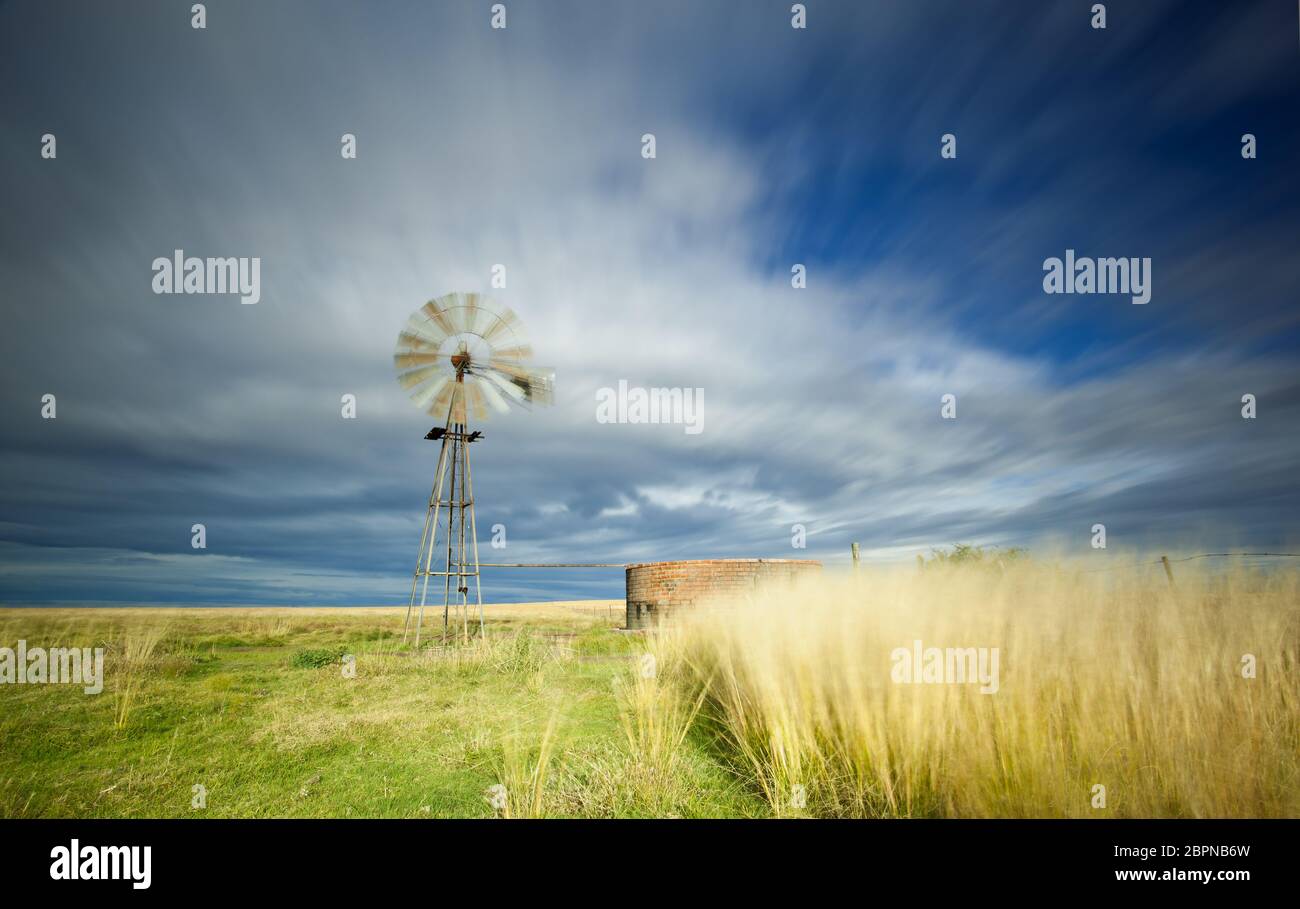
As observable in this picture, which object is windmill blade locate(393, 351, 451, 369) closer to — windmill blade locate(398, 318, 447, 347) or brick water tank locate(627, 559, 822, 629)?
windmill blade locate(398, 318, 447, 347)

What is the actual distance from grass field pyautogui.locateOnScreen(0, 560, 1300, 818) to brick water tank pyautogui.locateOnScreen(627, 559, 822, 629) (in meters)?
7.58

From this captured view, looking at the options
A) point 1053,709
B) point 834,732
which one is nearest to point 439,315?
point 834,732

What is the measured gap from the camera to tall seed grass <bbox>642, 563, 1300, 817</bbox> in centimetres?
313

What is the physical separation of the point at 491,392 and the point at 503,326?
1699 mm

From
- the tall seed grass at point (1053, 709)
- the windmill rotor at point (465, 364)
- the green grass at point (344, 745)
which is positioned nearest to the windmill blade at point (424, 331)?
the windmill rotor at point (465, 364)

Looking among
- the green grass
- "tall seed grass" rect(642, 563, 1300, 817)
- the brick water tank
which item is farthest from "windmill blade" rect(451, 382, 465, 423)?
"tall seed grass" rect(642, 563, 1300, 817)

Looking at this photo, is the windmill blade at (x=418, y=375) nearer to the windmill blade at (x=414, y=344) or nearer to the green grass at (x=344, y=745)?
the windmill blade at (x=414, y=344)

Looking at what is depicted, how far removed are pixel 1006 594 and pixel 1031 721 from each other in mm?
2122

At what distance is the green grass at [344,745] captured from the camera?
4.06 meters

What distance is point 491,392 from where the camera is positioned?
44.0 ft

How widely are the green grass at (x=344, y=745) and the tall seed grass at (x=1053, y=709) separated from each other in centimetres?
70
